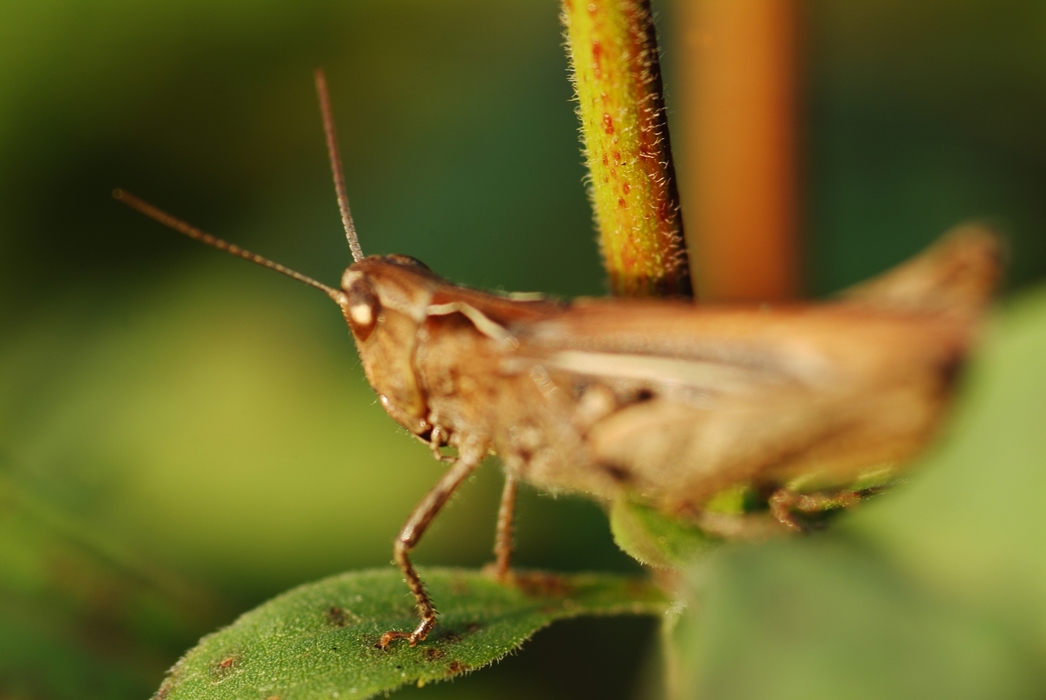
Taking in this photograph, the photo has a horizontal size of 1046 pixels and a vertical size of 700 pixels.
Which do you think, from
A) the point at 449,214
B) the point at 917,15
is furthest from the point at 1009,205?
the point at 449,214

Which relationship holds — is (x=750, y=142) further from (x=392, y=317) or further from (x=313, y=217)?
(x=313, y=217)

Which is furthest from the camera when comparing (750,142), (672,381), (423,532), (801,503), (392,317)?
(750,142)

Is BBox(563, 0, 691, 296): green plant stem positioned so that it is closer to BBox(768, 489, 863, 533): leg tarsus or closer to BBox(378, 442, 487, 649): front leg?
BBox(768, 489, 863, 533): leg tarsus

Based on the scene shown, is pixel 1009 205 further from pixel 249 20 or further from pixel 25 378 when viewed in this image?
pixel 25 378

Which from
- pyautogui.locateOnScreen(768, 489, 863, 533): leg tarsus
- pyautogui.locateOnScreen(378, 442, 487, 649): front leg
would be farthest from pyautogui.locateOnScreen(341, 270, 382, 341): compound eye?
pyautogui.locateOnScreen(768, 489, 863, 533): leg tarsus

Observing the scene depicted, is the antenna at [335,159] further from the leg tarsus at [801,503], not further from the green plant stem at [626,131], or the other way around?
the leg tarsus at [801,503]

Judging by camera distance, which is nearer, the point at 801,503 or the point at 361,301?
the point at 801,503

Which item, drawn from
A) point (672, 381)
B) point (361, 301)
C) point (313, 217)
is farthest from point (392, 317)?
point (313, 217)
